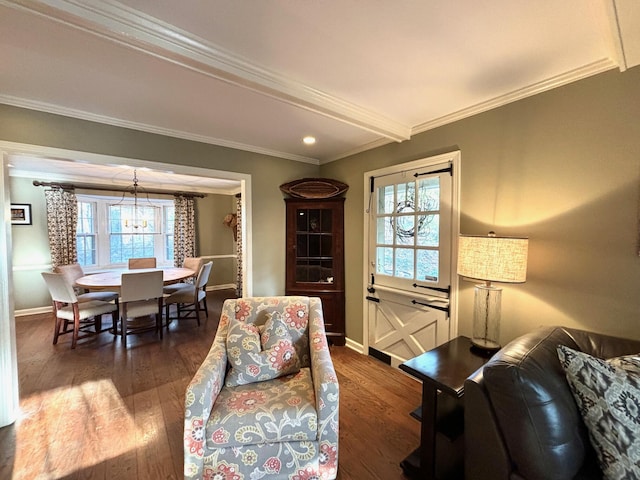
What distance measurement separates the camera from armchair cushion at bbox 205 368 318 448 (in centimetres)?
135

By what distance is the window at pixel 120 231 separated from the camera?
4.96 m

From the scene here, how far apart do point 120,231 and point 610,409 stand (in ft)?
21.7

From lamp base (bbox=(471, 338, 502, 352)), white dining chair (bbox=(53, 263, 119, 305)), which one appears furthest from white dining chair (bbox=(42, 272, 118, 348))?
lamp base (bbox=(471, 338, 502, 352))

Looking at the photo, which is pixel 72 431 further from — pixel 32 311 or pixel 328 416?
pixel 32 311

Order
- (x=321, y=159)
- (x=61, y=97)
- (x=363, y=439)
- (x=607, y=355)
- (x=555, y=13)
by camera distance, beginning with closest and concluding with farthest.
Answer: (x=555, y=13), (x=607, y=355), (x=363, y=439), (x=61, y=97), (x=321, y=159)

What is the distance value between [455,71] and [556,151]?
2.72 feet

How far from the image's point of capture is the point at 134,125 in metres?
2.40

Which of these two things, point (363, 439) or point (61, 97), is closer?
point (363, 439)

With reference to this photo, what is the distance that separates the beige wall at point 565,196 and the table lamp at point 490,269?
10.3 inches

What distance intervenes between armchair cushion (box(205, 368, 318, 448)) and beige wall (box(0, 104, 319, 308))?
1.74 meters

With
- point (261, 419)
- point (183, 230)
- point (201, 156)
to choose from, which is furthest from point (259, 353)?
point (183, 230)

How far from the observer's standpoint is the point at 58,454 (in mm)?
1684

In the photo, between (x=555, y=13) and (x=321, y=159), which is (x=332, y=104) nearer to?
(x=555, y=13)

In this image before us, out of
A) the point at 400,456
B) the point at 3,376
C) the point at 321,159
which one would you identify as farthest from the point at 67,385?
the point at 321,159
